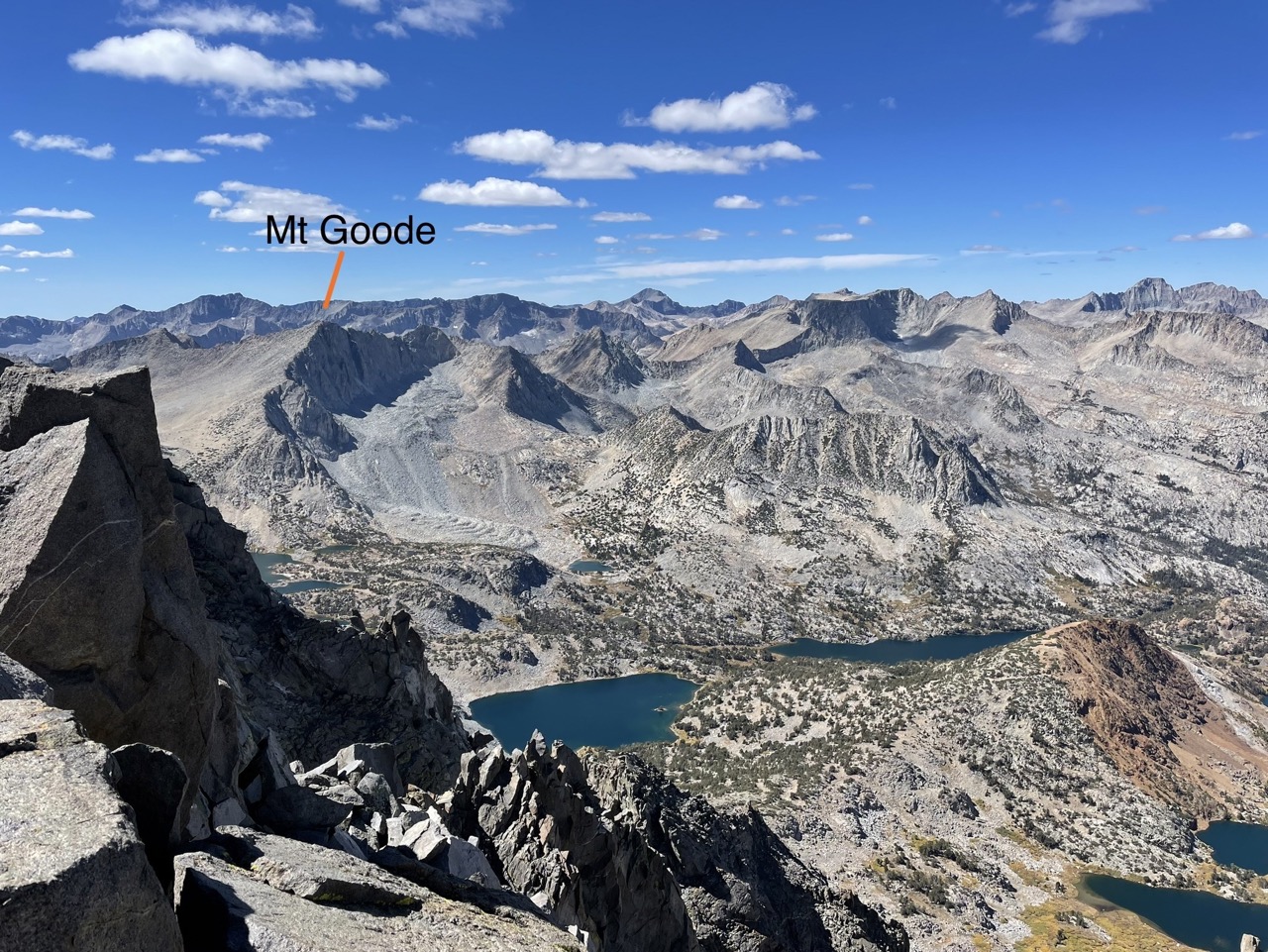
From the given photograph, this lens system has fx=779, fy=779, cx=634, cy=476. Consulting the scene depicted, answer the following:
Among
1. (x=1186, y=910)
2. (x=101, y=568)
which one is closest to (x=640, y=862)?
(x=101, y=568)

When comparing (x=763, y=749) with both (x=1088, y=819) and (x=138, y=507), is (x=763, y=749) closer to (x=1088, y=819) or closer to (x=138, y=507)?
(x=1088, y=819)

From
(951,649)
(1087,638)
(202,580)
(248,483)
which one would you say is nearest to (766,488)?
(951,649)

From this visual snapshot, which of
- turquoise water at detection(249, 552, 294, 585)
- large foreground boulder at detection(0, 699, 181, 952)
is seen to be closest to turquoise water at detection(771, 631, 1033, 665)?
turquoise water at detection(249, 552, 294, 585)

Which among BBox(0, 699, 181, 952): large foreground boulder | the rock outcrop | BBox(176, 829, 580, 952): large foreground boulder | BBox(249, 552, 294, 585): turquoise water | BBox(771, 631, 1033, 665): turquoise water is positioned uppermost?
BBox(0, 699, 181, 952): large foreground boulder

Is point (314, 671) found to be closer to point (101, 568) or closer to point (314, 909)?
point (101, 568)

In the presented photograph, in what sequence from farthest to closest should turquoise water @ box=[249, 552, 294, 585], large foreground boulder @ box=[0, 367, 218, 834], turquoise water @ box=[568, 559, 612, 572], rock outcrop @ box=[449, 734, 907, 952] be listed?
turquoise water @ box=[568, 559, 612, 572] → turquoise water @ box=[249, 552, 294, 585] → rock outcrop @ box=[449, 734, 907, 952] → large foreground boulder @ box=[0, 367, 218, 834]

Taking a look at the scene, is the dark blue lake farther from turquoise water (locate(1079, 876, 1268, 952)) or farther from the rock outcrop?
the rock outcrop
